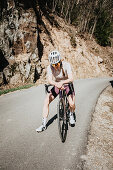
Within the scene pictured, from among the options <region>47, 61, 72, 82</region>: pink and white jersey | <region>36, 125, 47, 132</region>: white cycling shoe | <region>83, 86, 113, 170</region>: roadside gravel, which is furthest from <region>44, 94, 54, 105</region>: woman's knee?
<region>83, 86, 113, 170</region>: roadside gravel

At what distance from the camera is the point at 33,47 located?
1563 cm

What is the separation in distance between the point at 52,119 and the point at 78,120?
1002 millimetres

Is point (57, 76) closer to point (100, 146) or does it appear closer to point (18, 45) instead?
point (100, 146)

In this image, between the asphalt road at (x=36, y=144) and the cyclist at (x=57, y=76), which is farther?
the cyclist at (x=57, y=76)

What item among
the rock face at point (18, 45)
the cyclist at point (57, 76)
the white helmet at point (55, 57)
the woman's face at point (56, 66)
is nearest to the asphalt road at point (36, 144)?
the cyclist at point (57, 76)

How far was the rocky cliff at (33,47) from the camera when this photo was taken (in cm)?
1331

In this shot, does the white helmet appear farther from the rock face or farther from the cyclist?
the rock face

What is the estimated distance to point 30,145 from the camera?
320cm

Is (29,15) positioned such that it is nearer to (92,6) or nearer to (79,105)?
(79,105)

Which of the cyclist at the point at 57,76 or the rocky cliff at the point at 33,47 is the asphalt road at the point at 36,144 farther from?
the rocky cliff at the point at 33,47

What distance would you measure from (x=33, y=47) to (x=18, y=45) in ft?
6.28

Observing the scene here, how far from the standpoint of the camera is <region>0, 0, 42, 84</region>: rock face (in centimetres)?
1312

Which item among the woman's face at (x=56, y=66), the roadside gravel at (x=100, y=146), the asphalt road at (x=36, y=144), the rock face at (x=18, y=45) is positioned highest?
the rock face at (x=18, y=45)

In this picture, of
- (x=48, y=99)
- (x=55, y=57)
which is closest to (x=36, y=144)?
(x=48, y=99)
